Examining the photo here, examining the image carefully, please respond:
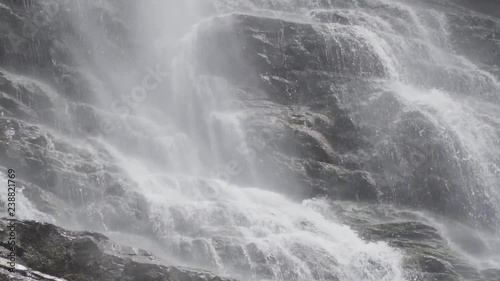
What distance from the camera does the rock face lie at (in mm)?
9336

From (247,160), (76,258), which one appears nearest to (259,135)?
(247,160)

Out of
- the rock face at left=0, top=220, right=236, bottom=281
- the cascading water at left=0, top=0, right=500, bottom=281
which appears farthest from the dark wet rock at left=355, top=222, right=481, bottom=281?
the rock face at left=0, top=220, right=236, bottom=281

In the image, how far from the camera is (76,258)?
9797mm

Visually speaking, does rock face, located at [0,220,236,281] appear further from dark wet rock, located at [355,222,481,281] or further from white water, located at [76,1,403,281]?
dark wet rock, located at [355,222,481,281]

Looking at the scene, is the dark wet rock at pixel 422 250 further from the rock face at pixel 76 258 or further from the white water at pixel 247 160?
the rock face at pixel 76 258

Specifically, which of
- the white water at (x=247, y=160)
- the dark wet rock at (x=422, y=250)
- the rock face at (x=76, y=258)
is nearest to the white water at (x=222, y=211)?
the white water at (x=247, y=160)

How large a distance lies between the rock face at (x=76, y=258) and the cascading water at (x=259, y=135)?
10.2 feet

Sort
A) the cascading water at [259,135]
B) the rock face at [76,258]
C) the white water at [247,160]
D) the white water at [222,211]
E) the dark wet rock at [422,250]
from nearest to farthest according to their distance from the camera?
the rock face at [76,258] < the white water at [222,211] < the white water at [247,160] < the cascading water at [259,135] < the dark wet rock at [422,250]

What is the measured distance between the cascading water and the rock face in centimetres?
309

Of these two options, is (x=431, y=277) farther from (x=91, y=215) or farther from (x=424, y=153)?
(x=91, y=215)

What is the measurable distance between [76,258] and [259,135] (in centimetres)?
1079

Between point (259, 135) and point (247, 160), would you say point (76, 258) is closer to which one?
point (247, 160)

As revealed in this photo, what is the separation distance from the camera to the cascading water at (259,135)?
14.6 metres

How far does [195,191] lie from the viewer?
663 inches
